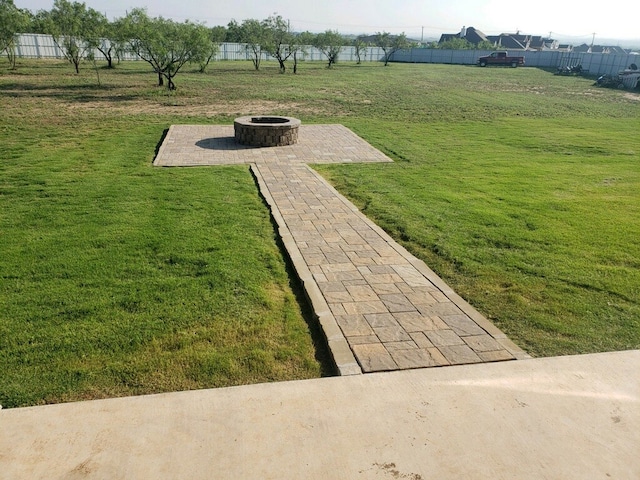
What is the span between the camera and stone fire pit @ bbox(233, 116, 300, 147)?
444 inches

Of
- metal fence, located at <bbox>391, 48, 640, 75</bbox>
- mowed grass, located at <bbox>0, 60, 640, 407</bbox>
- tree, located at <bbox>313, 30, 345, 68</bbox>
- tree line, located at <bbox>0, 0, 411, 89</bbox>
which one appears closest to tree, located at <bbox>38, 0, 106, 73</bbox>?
tree line, located at <bbox>0, 0, 411, 89</bbox>

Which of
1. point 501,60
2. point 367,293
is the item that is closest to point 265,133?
point 367,293

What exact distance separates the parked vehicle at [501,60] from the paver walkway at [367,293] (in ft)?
143

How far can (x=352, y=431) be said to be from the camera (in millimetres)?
2898

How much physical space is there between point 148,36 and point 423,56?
4062cm

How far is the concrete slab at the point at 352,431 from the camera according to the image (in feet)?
8.61

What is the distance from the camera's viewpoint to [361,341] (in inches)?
154

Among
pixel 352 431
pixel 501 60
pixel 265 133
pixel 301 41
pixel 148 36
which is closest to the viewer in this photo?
pixel 352 431

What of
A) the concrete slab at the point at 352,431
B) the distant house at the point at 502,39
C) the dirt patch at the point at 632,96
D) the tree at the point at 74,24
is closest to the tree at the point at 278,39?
the tree at the point at 74,24

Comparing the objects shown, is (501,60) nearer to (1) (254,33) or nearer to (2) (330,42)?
(2) (330,42)

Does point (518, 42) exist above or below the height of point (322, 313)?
above

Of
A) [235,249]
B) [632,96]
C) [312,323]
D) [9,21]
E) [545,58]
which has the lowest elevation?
[312,323]

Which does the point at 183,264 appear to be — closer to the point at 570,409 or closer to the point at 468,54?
the point at 570,409

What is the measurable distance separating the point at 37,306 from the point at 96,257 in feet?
3.56
